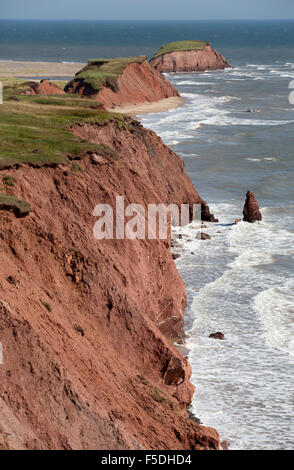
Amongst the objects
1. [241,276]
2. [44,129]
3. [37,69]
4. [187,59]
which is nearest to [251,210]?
[241,276]

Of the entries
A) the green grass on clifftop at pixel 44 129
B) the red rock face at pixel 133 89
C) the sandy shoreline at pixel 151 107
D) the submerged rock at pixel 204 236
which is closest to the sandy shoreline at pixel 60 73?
the sandy shoreline at pixel 151 107

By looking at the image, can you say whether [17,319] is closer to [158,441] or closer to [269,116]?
[158,441]

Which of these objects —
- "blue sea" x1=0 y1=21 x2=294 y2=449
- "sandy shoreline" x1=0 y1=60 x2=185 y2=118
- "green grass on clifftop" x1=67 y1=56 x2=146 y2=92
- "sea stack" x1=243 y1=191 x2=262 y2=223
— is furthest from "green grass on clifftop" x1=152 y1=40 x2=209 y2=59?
"sea stack" x1=243 y1=191 x2=262 y2=223

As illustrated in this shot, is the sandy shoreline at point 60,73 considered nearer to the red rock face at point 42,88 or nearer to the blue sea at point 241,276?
the blue sea at point 241,276

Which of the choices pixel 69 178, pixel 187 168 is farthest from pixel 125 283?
pixel 187 168

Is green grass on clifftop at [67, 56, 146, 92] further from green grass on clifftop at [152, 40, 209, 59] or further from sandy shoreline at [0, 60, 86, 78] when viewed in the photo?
green grass on clifftop at [152, 40, 209, 59]
